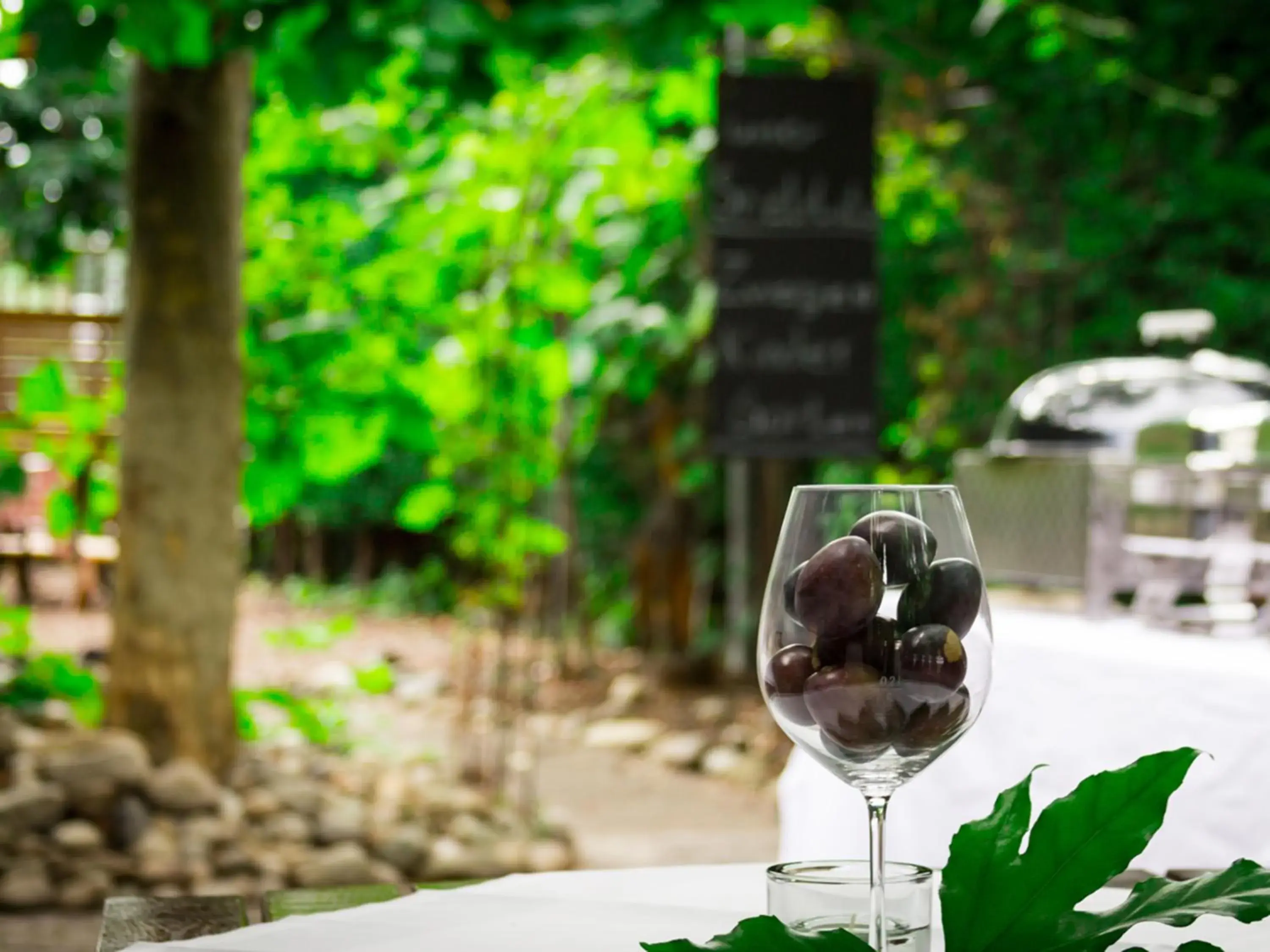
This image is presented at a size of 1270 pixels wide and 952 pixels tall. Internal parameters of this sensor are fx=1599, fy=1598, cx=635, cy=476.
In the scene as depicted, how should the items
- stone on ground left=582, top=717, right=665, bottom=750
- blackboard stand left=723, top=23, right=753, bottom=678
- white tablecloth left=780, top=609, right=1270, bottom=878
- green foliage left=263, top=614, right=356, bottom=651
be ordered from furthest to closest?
blackboard stand left=723, top=23, right=753, bottom=678, stone on ground left=582, top=717, right=665, bottom=750, green foliage left=263, top=614, right=356, bottom=651, white tablecloth left=780, top=609, right=1270, bottom=878

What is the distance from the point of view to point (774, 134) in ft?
11.9

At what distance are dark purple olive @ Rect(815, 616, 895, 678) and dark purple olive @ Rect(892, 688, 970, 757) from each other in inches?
0.9

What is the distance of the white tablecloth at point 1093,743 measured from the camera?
1.41 m

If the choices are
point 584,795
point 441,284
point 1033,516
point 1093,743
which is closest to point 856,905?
point 1093,743

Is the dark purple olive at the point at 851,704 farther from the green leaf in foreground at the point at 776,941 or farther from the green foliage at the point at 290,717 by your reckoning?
the green foliage at the point at 290,717

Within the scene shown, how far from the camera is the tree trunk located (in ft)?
9.52

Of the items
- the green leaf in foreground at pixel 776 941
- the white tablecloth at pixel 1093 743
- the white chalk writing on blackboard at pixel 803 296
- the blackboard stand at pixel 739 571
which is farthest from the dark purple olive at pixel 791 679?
Result: the blackboard stand at pixel 739 571

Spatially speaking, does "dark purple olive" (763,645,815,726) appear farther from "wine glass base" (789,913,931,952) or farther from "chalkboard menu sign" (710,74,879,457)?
"chalkboard menu sign" (710,74,879,457)

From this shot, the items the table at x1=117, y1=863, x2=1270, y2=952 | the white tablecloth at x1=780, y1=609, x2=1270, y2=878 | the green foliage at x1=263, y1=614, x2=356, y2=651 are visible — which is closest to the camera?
the table at x1=117, y1=863, x2=1270, y2=952

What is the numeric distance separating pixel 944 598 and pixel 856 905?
0.40ft

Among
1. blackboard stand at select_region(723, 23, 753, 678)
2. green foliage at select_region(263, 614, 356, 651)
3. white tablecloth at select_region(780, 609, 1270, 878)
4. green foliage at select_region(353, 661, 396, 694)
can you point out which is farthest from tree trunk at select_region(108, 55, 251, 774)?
blackboard stand at select_region(723, 23, 753, 678)

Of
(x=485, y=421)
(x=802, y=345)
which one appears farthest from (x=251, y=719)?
(x=802, y=345)

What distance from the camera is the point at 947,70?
5.30 metres

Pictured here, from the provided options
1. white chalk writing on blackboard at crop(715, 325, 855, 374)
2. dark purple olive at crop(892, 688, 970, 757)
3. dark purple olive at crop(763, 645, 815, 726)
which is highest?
white chalk writing on blackboard at crop(715, 325, 855, 374)
